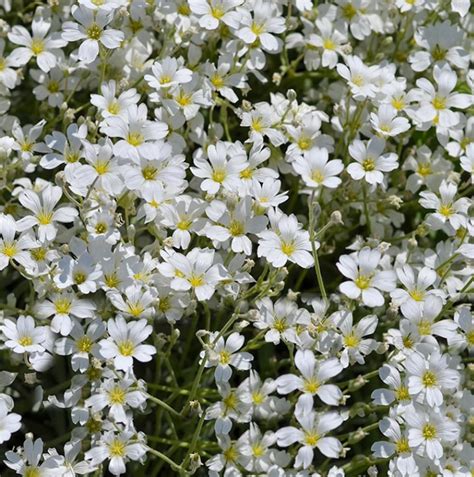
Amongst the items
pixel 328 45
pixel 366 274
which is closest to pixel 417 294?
pixel 366 274

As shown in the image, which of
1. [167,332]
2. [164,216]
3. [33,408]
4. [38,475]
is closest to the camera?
[38,475]

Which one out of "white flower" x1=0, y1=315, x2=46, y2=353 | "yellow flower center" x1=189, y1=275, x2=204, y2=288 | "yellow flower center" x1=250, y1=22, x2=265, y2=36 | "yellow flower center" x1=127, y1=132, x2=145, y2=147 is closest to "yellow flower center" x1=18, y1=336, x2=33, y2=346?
"white flower" x1=0, y1=315, x2=46, y2=353

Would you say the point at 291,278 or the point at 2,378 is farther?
the point at 291,278

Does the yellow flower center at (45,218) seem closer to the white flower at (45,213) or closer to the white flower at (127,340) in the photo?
the white flower at (45,213)

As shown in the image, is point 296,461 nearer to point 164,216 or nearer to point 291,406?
point 291,406

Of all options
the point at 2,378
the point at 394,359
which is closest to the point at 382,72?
the point at 394,359

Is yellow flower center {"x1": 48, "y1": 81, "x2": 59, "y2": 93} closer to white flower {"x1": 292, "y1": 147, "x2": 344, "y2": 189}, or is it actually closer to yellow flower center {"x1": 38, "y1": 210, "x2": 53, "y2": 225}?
yellow flower center {"x1": 38, "y1": 210, "x2": 53, "y2": 225}

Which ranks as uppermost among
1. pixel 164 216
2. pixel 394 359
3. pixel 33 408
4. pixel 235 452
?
pixel 164 216

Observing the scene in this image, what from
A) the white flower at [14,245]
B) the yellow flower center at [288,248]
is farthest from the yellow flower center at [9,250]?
the yellow flower center at [288,248]
